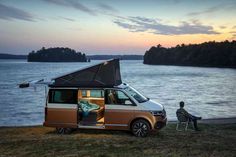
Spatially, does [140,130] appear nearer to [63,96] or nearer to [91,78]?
[91,78]

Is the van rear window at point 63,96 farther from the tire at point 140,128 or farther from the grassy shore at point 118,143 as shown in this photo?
the tire at point 140,128

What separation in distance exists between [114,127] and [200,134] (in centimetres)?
389

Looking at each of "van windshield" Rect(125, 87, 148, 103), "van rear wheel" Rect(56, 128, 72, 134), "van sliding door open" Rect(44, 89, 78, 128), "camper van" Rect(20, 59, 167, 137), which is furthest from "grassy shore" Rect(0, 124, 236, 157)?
"van windshield" Rect(125, 87, 148, 103)

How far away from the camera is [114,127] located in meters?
15.2

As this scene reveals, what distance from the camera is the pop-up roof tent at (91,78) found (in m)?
15.3

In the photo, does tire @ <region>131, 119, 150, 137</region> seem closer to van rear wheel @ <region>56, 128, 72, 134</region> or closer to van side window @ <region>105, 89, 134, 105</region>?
van side window @ <region>105, 89, 134, 105</region>

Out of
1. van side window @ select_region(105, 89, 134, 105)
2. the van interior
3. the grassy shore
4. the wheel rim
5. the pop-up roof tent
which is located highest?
the pop-up roof tent

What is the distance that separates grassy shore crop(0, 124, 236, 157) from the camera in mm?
12125

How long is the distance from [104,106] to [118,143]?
2.25 metres

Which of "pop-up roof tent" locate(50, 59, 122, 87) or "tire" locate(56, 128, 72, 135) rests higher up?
"pop-up roof tent" locate(50, 59, 122, 87)

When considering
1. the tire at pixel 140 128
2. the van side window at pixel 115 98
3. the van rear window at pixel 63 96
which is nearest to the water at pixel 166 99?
the van rear window at pixel 63 96

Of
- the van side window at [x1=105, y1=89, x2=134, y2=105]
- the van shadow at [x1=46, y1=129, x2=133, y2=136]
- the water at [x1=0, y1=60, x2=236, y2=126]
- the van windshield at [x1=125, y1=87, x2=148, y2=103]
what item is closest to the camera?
the van side window at [x1=105, y1=89, x2=134, y2=105]

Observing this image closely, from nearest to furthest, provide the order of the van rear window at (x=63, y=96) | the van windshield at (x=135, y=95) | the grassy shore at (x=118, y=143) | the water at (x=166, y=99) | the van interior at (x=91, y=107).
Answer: the grassy shore at (x=118, y=143) < the van windshield at (x=135, y=95) < the van rear window at (x=63, y=96) < the van interior at (x=91, y=107) < the water at (x=166, y=99)

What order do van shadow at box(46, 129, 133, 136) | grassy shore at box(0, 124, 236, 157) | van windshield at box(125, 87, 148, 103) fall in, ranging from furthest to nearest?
van shadow at box(46, 129, 133, 136)
van windshield at box(125, 87, 148, 103)
grassy shore at box(0, 124, 236, 157)
